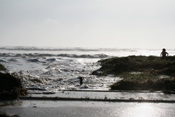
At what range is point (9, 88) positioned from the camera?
1359cm

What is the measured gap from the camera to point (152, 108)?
11133mm

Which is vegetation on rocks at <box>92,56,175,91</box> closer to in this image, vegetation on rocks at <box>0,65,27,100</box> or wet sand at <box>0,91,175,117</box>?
wet sand at <box>0,91,175,117</box>

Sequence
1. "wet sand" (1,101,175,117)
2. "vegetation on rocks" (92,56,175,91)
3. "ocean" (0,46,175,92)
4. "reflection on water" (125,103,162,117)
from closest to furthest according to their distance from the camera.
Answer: "reflection on water" (125,103,162,117), "wet sand" (1,101,175,117), "vegetation on rocks" (92,56,175,91), "ocean" (0,46,175,92)

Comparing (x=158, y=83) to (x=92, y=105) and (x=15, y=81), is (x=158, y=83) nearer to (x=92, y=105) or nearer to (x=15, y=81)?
(x=92, y=105)

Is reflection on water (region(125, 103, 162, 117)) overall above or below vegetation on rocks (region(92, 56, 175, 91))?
below

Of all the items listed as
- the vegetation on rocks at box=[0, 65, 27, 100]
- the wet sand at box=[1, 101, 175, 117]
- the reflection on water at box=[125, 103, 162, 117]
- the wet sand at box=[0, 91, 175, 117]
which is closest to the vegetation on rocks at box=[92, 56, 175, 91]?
the wet sand at box=[0, 91, 175, 117]

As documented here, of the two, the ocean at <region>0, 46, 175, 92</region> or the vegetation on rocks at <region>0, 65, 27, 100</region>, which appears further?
the ocean at <region>0, 46, 175, 92</region>

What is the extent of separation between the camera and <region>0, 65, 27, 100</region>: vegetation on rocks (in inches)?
503

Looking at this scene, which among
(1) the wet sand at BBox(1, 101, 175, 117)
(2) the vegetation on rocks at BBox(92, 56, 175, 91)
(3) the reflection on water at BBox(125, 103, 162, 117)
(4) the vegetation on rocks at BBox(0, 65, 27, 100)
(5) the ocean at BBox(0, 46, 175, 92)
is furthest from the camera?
(5) the ocean at BBox(0, 46, 175, 92)

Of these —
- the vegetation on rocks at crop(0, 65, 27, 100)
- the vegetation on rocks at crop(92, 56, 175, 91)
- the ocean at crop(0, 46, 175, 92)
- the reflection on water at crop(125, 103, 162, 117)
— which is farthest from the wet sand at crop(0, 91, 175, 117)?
the ocean at crop(0, 46, 175, 92)

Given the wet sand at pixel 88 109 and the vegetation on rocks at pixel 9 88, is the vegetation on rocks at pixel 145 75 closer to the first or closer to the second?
the wet sand at pixel 88 109

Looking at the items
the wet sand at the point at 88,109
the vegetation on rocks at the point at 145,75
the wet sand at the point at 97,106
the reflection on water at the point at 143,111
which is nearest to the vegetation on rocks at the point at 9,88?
the wet sand at the point at 97,106

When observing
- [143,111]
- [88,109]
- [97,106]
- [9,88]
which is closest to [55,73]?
[9,88]

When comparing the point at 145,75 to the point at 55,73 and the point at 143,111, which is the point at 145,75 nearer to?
the point at 55,73
